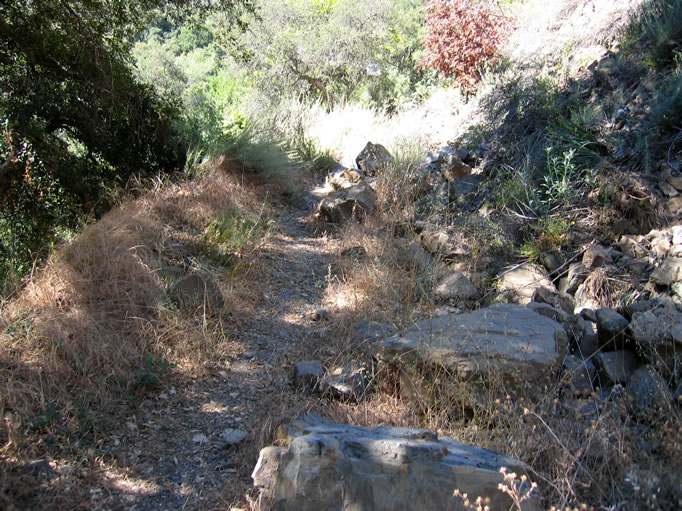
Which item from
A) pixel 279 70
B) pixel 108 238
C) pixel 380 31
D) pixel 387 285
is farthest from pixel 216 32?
pixel 380 31

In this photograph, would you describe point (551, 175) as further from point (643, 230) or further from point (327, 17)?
point (327, 17)

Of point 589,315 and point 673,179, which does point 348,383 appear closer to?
point 589,315

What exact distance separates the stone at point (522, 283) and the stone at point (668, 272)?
763 mm

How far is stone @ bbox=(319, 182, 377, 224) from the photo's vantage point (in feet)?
21.1

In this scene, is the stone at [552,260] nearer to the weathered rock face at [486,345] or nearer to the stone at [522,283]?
the stone at [522,283]

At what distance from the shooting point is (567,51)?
25.1 feet

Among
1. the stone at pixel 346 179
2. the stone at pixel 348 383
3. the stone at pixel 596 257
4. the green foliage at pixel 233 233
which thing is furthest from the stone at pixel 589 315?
the stone at pixel 346 179

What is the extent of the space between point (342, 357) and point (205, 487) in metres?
1.25

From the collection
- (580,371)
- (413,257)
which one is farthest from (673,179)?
(580,371)

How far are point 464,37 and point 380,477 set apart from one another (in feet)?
31.4

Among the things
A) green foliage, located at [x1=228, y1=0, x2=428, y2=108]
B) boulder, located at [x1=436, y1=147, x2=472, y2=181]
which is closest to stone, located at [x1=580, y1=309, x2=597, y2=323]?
boulder, located at [x1=436, y1=147, x2=472, y2=181]

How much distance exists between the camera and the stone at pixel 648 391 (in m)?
2.47

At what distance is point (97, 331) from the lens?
130 inches

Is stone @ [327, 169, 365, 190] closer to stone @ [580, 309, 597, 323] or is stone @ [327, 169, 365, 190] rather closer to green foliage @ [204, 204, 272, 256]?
green foliage @ [204, 204, 272, 256]
